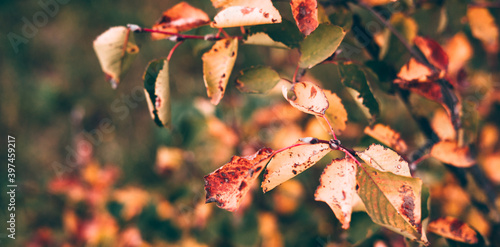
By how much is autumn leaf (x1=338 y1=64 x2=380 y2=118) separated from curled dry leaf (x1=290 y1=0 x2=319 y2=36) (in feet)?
0.41

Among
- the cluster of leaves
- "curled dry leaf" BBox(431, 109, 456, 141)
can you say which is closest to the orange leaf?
the cluster of leaves

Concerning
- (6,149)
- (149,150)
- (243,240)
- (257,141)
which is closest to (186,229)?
(243,240)

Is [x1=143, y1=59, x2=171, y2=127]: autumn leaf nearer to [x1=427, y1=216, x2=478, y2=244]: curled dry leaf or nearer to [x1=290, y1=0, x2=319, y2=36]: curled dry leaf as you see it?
[x1=290, y1=0, x2=319, y2=36]: curled dry leaf

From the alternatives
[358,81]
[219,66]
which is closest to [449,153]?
[358,81]

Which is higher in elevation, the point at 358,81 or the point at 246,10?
the point at 246,10

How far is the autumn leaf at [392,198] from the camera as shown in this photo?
0.45 meters

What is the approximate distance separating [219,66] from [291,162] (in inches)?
7.9

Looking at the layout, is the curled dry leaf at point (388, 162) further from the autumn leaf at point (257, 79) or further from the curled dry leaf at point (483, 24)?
the curled dry leaf at point (483, 24)

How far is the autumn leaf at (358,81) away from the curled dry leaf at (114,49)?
0.36 m

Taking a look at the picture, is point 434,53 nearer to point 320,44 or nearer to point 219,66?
point 320,44

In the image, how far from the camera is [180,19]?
1.86 feet

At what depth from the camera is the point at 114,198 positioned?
1241 mm

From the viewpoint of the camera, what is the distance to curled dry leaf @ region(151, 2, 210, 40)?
0.56 metres

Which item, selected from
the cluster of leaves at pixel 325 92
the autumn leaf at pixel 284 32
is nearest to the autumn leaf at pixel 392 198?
the cluster of leaves at pixel 325 92
